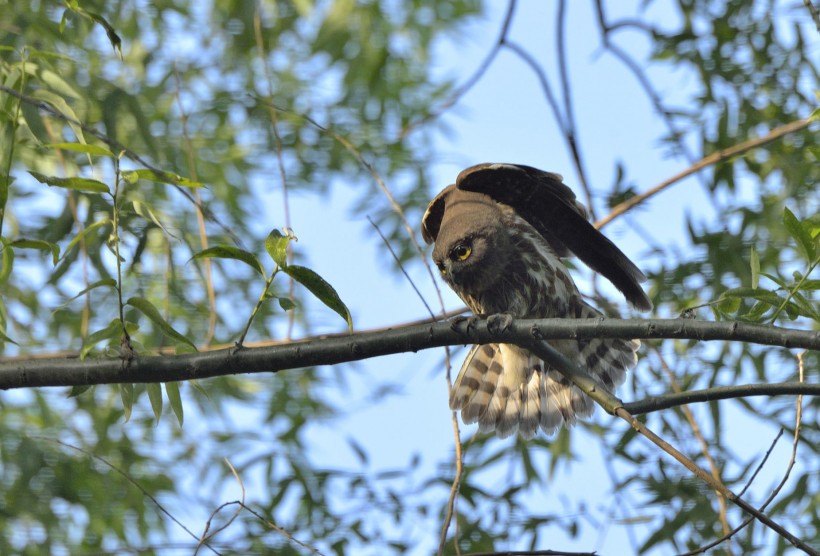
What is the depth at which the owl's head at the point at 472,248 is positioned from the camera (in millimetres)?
4082

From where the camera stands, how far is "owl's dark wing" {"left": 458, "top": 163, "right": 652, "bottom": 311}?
374 centimetres

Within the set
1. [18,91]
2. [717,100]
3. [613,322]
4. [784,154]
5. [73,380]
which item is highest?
[717,100]

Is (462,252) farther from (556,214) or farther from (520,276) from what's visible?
(556,214)

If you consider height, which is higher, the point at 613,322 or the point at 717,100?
the point at 717,100

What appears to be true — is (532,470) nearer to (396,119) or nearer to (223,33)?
(396,119)

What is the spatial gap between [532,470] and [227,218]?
321 centimetres

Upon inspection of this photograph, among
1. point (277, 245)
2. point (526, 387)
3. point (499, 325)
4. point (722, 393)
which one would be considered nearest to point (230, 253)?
point (277, 245)

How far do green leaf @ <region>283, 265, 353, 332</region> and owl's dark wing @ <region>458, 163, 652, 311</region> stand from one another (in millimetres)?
1557

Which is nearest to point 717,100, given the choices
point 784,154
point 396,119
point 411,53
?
point 784,154

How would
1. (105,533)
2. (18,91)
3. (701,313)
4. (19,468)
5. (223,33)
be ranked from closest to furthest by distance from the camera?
(18,91)
(701,313)
(19,468)
(105,533)
(223,33)

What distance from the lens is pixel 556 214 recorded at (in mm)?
4281

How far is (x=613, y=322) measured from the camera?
2.48 m

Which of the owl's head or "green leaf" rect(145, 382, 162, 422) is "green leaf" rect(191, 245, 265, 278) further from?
the owl's head

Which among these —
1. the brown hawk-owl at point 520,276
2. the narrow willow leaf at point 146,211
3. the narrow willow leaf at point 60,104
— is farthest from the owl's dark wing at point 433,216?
the narrow willow leaf at point 146,211
